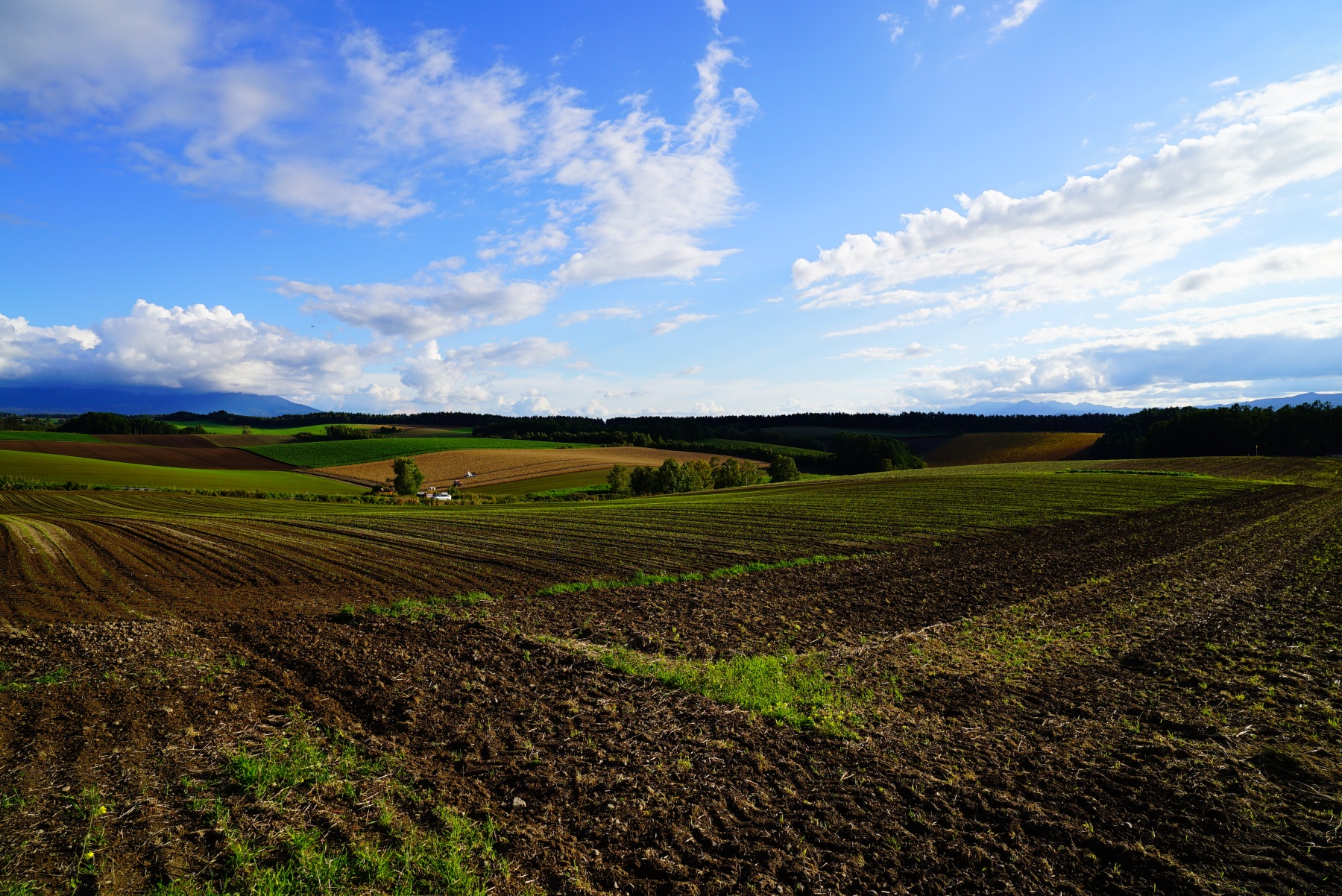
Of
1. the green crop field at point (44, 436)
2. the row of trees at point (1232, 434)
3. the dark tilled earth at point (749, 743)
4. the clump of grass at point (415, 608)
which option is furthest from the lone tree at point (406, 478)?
the row of trees at point (1232, 434)

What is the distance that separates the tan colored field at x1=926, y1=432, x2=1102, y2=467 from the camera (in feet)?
325

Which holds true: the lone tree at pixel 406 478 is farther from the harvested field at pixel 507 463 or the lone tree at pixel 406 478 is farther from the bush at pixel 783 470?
the bush at pixel 783 470

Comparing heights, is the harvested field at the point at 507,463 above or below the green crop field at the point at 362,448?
below

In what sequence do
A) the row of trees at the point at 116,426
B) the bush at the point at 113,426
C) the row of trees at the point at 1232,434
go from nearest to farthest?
1. the row of trees at the point at 1232,434
2. the bush at the point at 113,426
3. the row of trees at the point at 116,426

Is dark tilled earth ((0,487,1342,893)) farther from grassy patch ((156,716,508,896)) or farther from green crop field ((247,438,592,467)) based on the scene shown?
green crop field ((247,438,592,467))

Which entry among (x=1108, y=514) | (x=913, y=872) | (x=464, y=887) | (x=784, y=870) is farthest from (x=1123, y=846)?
(x=1108, y=514)

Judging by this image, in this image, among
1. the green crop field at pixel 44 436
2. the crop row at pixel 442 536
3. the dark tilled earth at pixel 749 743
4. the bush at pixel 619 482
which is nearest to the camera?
the dark tilled earth at pixel 749 743

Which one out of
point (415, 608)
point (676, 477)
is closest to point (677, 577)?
point (415, 608)

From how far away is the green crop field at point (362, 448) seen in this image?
93438mm

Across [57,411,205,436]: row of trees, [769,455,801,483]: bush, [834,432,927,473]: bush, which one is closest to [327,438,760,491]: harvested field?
[769,455,801,483]: bush

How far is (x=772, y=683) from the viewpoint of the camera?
35.2 feet

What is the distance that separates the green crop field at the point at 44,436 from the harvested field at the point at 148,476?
23289 millimetres

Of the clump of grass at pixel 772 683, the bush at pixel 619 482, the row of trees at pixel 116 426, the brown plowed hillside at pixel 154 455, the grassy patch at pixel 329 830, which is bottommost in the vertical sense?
the bush at pixel 619 482

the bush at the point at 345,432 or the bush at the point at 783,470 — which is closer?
the bush at the point at 783,470
